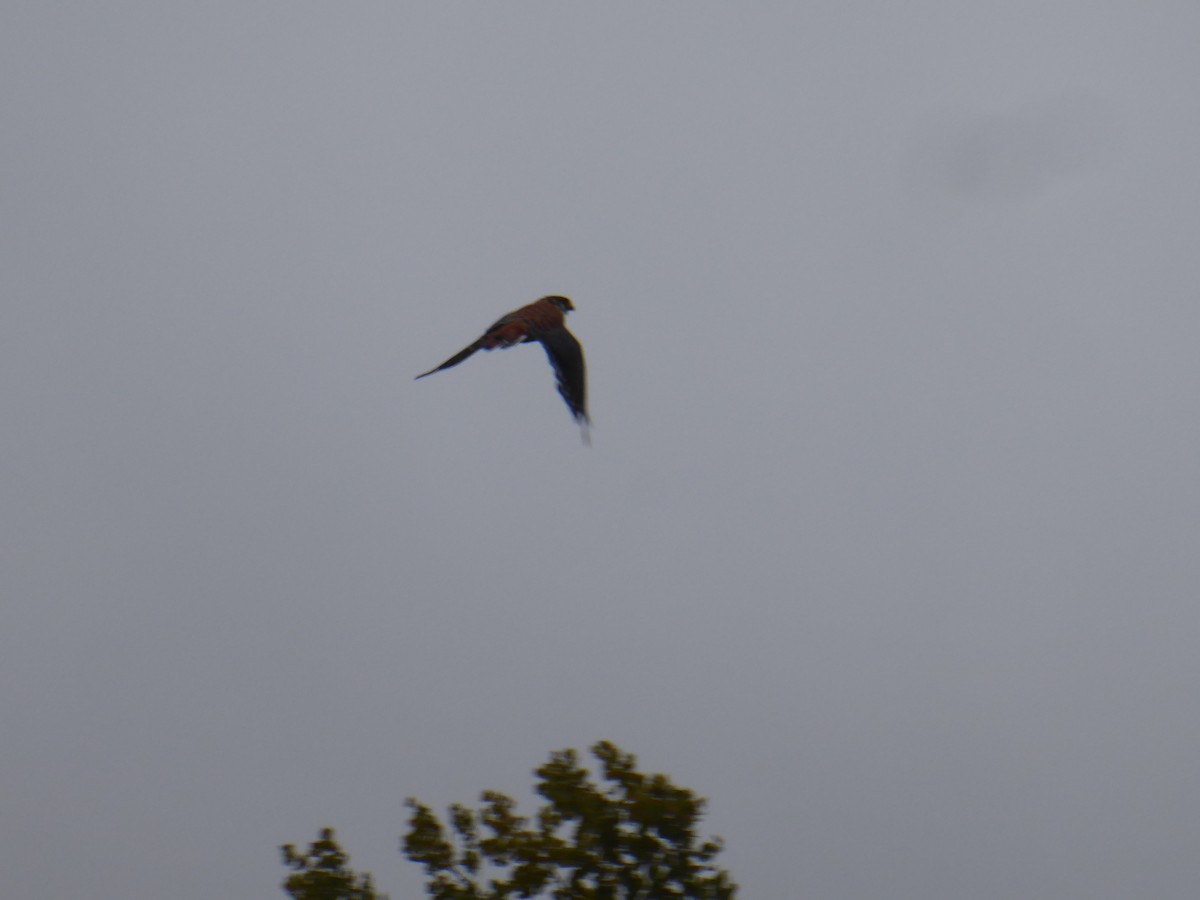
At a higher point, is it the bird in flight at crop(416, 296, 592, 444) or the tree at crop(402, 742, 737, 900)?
the bird in flight at crop(416, 296, 592, 444)

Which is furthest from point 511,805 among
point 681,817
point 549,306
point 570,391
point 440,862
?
point 549,306

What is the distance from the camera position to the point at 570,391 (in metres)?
14.0

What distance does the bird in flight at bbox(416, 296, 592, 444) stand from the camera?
13789 millimetres

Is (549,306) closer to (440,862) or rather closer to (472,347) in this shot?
(472,347)

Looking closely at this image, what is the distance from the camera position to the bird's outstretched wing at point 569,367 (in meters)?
13.8

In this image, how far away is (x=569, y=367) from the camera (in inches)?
560

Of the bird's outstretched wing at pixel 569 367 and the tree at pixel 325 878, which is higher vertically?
the bird's outstretched wing at pixel 569 367

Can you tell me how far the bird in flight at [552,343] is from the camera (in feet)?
45.2

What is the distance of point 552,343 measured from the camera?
14547 mm

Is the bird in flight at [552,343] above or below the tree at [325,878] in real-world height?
above

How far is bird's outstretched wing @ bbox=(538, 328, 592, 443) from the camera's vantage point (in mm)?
13805

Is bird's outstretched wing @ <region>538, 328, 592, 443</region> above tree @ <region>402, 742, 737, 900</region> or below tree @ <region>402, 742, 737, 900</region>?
above

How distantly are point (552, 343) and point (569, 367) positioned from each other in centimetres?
46

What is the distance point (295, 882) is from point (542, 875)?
2412 millimetres
